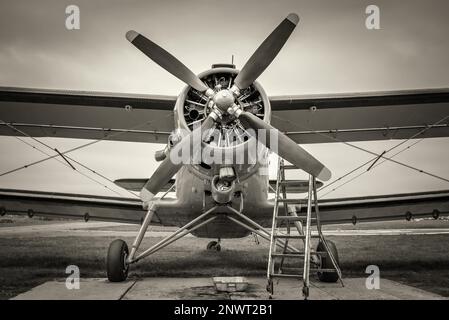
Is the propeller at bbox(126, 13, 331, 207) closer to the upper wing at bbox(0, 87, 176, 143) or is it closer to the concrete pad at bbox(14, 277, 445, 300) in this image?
the concrete pad at bbox(14, 277, 445, 300)

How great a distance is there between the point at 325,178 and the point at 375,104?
352 centimetres

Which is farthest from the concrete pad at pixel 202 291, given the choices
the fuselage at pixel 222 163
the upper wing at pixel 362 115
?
the upper wing at pixel 362 115

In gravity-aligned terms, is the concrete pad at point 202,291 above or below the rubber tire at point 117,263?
below

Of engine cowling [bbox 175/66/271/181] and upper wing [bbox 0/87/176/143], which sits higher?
upper wing [bbox 0/87/176/143]

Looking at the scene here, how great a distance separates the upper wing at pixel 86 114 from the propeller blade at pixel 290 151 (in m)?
2.73

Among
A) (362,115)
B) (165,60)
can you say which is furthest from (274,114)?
(165,60)

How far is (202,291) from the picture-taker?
6.34 m

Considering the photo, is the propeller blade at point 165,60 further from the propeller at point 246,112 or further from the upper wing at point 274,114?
the upper wing at point 274,114

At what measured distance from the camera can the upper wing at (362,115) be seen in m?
9.01

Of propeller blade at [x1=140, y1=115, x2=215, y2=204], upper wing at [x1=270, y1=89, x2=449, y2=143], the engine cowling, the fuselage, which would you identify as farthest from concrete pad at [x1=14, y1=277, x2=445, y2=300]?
upper wing at [x1=270, y1=89, x2=449, y2=143]

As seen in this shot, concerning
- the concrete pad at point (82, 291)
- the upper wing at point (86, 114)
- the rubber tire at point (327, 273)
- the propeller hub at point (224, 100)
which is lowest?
the concrete pad at point (82, 291)

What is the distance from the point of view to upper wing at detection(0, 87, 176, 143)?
8.86m

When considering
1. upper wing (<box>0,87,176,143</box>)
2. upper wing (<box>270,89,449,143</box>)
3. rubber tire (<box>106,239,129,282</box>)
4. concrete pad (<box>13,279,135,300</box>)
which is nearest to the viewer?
concrete pad (<box>13,279,135,300</box>)

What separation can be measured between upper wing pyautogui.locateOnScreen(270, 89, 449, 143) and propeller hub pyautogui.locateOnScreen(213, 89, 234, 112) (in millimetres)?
2587
